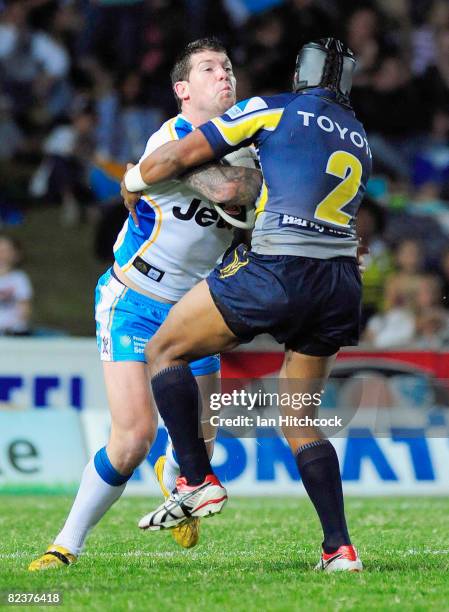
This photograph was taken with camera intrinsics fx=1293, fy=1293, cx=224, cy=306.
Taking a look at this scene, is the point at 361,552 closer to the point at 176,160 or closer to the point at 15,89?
the point at 176,160

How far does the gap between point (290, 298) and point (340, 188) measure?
0.55 m

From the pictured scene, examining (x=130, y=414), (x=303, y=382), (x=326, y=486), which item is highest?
(x=303, y=382)

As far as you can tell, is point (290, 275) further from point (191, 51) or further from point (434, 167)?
point (434, 167)

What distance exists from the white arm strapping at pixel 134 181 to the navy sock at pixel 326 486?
4.65 ft

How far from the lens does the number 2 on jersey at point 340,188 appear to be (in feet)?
18.7

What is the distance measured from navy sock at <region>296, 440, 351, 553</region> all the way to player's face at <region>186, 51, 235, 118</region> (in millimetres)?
1690

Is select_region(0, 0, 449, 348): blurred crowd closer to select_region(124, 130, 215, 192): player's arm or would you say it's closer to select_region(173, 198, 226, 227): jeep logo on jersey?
select_region(173, 198, 226, 227): jeep logo on jersey

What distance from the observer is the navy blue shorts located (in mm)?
5625

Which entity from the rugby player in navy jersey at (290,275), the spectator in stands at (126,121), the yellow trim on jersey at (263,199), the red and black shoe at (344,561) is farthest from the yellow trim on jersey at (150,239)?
the spectator in stands at (126,121)

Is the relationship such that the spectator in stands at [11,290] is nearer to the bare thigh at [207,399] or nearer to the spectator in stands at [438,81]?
the spectator in stands at [438,81]

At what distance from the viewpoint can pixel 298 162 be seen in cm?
565

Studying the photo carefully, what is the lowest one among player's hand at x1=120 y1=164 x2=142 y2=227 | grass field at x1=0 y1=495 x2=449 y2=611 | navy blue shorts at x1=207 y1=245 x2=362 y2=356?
grass field at x1=0 y1=495 x2=449 y2=611

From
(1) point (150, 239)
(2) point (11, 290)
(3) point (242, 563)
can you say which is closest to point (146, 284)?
(1) point (150, 239)

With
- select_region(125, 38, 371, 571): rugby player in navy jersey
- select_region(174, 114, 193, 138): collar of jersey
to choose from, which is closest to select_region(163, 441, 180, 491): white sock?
select_region(125, 38, 371, 571): rugby player in navy jersey
